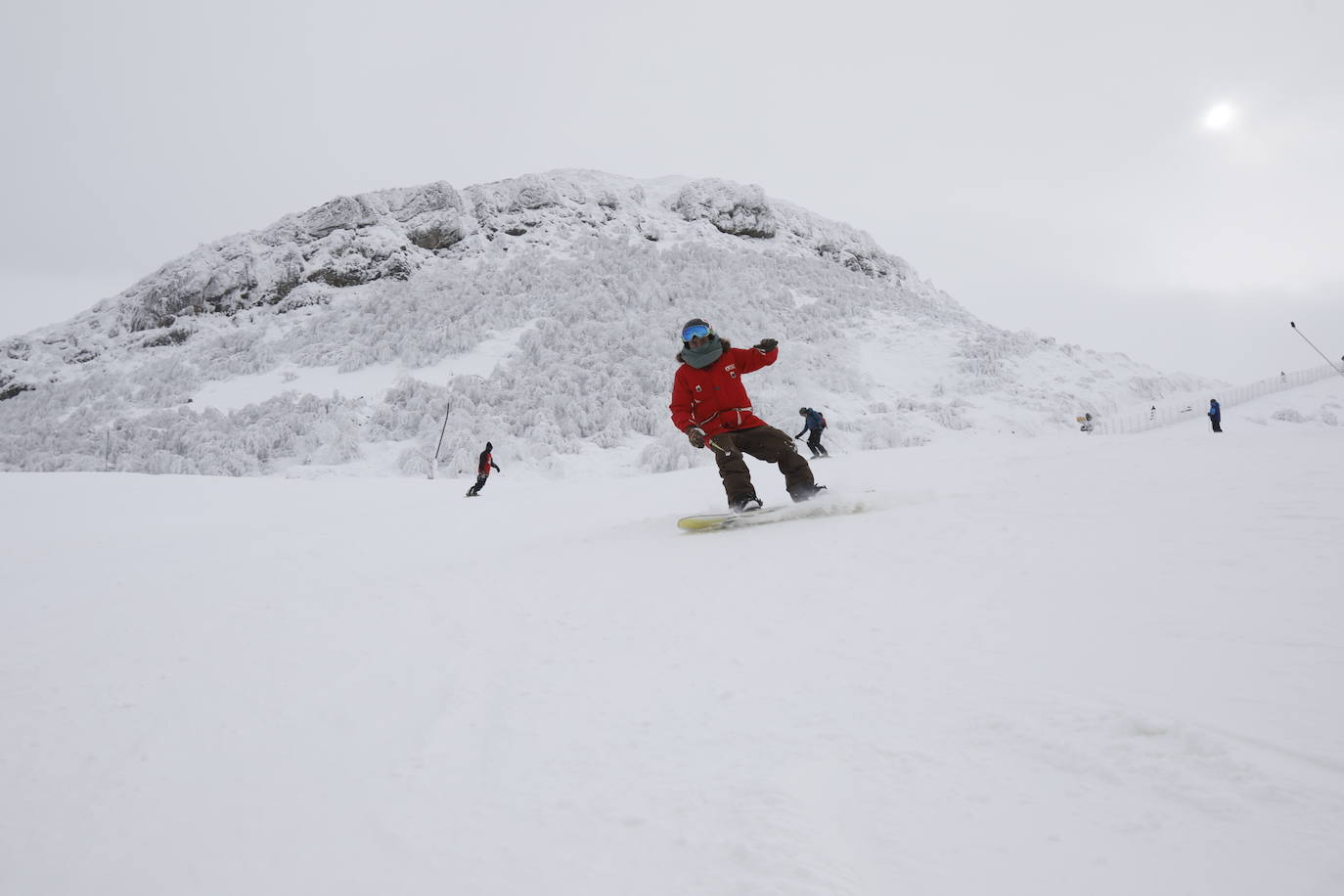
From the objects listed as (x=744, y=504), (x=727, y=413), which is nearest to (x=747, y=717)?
(x=744, y=504)

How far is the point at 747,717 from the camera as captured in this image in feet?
5.98

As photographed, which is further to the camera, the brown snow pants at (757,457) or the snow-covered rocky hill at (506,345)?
the snow-covered rocky hill at (506,345)

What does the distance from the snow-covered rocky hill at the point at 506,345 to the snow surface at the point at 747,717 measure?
586 inches

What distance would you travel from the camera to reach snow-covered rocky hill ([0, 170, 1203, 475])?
21562mm

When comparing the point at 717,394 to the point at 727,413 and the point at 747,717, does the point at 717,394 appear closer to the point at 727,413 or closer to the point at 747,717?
the point at 727,413

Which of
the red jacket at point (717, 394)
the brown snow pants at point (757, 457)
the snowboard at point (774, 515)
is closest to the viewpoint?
the snowboard at point (774, 515)

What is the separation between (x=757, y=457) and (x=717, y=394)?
A: 657mm

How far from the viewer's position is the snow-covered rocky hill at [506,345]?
21.6 meters

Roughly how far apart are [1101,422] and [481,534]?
1044 inches

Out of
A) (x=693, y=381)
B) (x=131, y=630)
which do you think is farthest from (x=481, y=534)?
(x=131, y=630)

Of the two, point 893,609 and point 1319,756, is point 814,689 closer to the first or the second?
point 893,609

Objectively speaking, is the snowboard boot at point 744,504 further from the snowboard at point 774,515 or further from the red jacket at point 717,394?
the red jacket at point 717,394

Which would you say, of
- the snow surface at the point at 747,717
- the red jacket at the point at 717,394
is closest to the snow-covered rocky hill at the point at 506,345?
the red jacket at the point at 717,394

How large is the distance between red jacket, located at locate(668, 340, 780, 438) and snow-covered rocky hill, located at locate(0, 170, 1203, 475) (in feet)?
40.4
